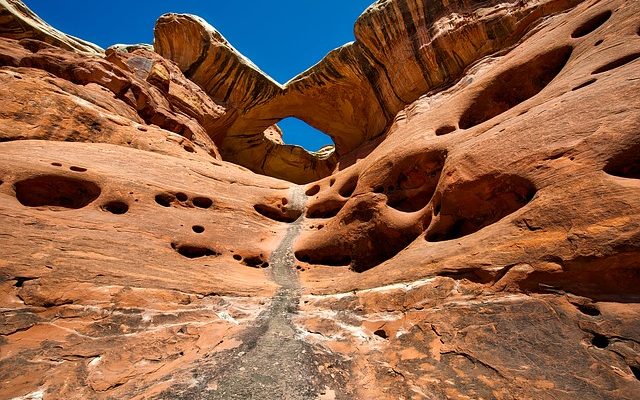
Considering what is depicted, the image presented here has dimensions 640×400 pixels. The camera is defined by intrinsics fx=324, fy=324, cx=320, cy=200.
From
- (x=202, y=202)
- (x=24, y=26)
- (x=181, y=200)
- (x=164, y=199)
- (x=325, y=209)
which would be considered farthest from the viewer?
(x=24, y=26)

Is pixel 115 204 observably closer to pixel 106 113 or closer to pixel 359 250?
pixel 106 113

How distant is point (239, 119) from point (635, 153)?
2335 centimetres

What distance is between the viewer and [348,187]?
1242cm

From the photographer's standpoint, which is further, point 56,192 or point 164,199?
point 164,199

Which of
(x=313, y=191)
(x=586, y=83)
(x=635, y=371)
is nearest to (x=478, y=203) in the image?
(x=586, y=83)

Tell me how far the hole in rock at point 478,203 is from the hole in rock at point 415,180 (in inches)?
70.6

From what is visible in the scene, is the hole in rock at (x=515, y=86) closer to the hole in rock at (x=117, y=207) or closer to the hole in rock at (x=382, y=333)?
the hole in rock at (x=382, y=333)

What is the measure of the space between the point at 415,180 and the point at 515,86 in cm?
430

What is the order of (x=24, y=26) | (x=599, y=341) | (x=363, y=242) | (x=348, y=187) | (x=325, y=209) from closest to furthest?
1. (x=599, y=341)
2. (x=363, y=242)
3. (x=348, y=187)
4. (x=325, y=209)
5. (x=24, y=26)

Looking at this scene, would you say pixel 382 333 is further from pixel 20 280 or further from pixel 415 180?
pixel 20 280

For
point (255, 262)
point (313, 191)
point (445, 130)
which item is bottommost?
point (255, 262)

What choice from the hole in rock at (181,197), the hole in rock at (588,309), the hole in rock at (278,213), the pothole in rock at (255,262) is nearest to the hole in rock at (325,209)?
the hole in rock at (278,213)

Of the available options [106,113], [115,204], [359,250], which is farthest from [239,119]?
[359,250]

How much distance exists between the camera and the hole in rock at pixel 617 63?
6.81m
